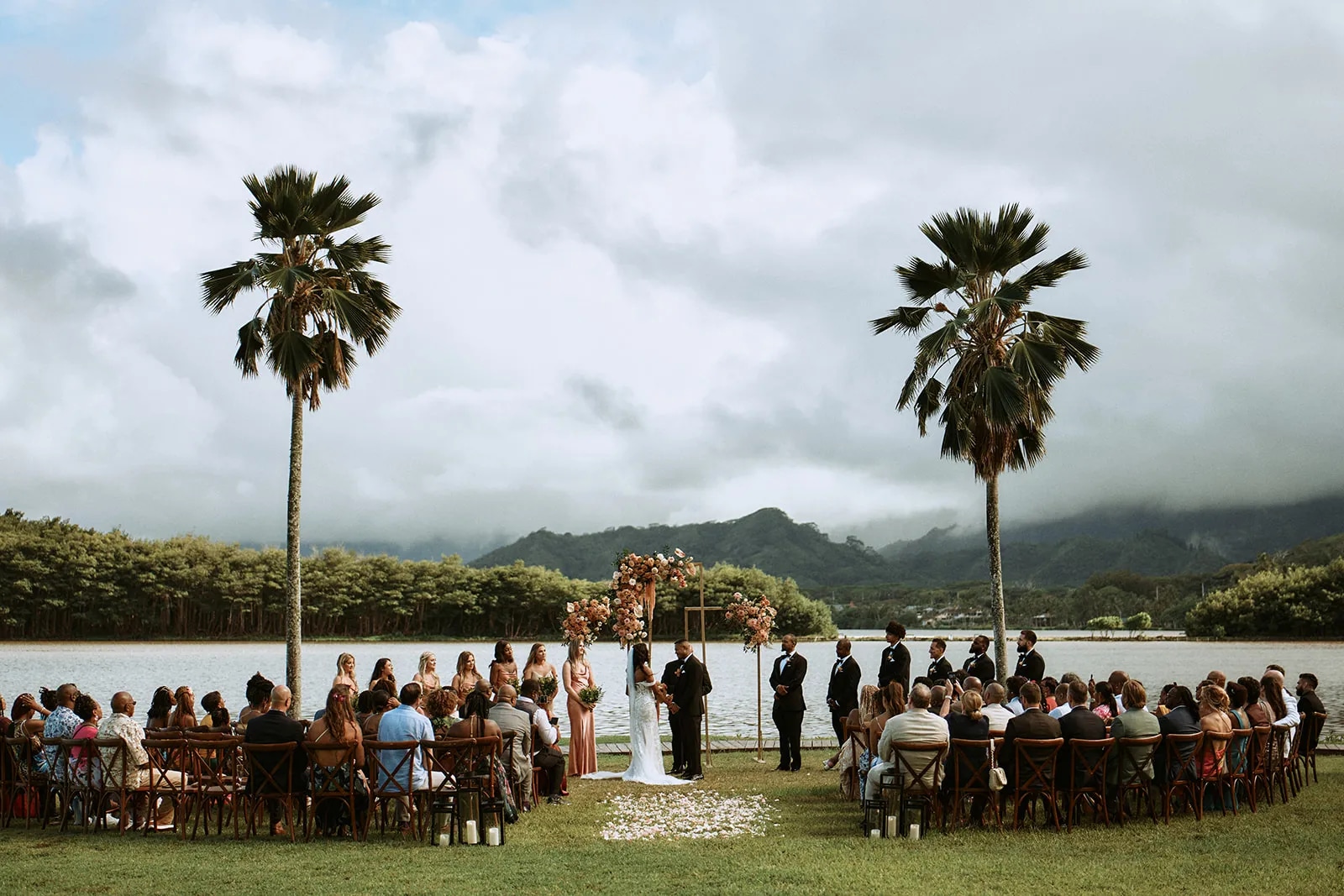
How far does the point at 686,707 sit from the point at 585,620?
6.73ft

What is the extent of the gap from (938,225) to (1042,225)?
185 centimetres

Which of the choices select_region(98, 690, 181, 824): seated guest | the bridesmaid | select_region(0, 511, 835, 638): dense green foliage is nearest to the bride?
the bridesmaid

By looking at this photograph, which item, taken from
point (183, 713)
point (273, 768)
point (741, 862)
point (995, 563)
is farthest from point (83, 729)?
point (995, 563)

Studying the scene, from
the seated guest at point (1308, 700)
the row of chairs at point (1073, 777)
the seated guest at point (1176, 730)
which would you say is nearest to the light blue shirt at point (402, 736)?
the row of chairs at point (1073, 777)

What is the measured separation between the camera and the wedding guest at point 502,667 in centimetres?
1462

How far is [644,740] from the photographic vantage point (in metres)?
14.9

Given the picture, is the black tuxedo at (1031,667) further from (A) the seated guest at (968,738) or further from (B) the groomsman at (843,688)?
(A) the seated guest at (968,738)

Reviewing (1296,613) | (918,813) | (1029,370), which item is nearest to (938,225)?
(1029,370)

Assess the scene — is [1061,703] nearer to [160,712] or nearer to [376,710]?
[376,710]

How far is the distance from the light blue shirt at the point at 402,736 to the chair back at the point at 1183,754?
703 cm

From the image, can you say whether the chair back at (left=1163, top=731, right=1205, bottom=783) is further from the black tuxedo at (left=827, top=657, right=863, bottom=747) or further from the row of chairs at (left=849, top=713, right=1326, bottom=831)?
the black tuxedo at (left=827, top=657, right=863, bottom=747)

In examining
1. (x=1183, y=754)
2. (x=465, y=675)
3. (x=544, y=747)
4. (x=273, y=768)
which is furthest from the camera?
(x=465, y=675)

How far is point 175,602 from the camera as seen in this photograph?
84188 mm

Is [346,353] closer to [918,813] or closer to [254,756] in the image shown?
[254,756]
